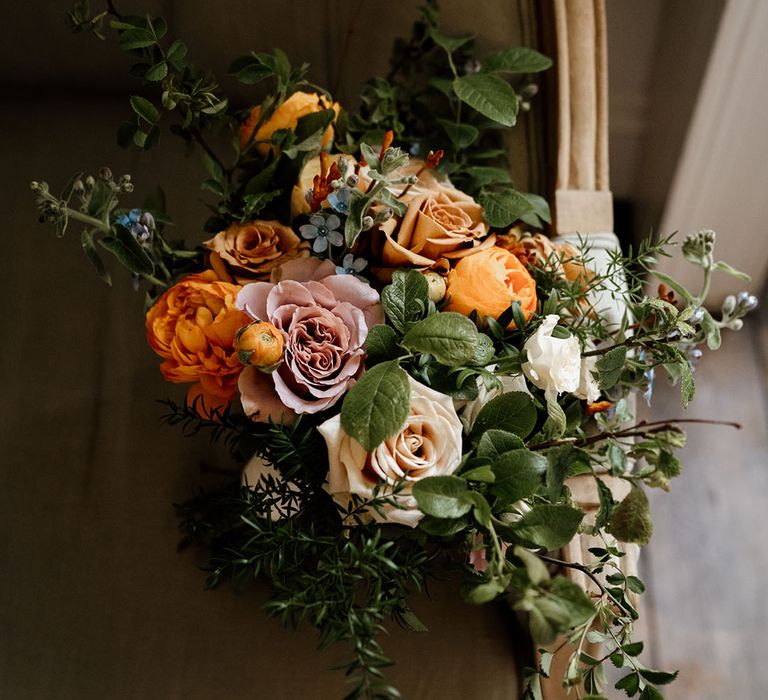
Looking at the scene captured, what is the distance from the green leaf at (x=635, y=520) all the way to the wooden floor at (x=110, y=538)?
24 centimetres

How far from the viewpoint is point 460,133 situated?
28.5 inches

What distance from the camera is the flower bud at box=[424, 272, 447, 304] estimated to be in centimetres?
57

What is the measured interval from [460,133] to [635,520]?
41 cm

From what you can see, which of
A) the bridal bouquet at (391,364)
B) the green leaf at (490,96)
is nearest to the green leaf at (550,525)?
the bridal bouquet at (391,364)

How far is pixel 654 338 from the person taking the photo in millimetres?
560

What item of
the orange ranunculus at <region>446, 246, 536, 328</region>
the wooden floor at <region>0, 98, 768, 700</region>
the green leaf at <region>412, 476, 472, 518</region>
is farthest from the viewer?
the wooden floor at <region>0, 98, 768, 700</region>

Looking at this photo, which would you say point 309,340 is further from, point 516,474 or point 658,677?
point 658,677

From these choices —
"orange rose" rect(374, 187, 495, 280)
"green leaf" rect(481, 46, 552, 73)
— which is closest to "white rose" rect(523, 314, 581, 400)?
"orange rose" rect(374, 187, 495, 280)

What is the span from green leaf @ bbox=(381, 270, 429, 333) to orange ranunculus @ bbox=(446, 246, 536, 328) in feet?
0.13

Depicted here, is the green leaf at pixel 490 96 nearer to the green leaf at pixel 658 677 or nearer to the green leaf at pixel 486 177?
the green leaf at pixel 486 177

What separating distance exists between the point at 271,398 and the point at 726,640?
2.97 ft

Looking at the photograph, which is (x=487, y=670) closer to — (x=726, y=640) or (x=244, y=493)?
(x=244, y=493)

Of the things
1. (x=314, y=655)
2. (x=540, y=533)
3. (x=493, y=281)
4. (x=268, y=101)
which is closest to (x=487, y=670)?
(x=314, y=655)

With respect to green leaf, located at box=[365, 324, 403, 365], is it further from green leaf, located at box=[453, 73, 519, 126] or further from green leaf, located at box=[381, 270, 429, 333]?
green leaf, located at box=[453, 73, 519, 126]
